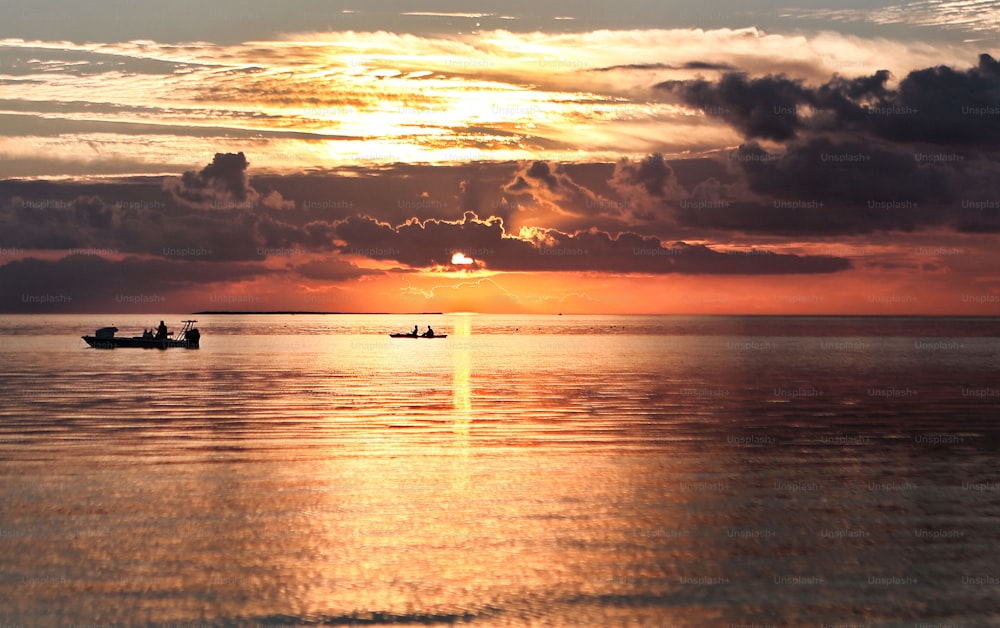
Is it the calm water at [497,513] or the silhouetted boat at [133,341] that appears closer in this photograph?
the calm water at [497,513]

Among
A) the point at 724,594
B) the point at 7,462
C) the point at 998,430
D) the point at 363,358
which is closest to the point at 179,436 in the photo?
the point at 7,462

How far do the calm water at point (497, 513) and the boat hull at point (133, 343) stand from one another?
79867 millimetres

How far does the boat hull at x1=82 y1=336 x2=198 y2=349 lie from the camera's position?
141m

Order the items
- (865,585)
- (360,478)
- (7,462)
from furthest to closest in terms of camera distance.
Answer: (7,462), (360,478), (865,585)

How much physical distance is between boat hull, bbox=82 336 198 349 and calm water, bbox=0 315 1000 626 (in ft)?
262

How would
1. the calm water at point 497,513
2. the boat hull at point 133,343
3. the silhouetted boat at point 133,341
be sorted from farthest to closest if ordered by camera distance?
the silhouetted boat at point 133,341 → the boat hull at point 133,343 → the calm water at point 497,513

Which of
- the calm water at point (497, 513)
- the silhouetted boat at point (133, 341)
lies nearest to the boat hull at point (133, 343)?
the silhouetted boat at point (133, 341)

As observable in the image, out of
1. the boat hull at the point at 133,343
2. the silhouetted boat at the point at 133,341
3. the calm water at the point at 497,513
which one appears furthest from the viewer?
the silhouetted boat at the point at 133,341

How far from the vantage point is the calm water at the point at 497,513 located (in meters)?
21.2

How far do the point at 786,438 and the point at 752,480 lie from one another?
12350 mm

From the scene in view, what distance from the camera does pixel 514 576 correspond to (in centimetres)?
2308

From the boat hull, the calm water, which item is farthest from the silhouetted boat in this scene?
the calm water

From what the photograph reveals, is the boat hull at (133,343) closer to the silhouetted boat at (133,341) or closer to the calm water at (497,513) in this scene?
the silhouetted boat at (133,341)

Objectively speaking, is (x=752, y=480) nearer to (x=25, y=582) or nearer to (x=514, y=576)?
(x=514, y=576)
